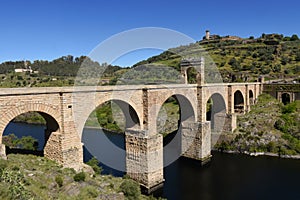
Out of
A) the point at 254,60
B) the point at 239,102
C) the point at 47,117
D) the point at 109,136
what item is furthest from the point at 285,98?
the point at 47,117

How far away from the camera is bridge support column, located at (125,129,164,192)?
15297 millimetres

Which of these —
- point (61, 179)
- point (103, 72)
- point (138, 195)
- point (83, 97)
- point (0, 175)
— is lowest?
point (138, 195)

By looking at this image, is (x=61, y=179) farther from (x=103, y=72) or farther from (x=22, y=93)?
(x=103, y=72)

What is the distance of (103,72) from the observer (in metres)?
64.6

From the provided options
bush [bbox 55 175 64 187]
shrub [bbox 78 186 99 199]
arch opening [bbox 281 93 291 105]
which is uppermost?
arch opening [bbox 281 93 291 105]

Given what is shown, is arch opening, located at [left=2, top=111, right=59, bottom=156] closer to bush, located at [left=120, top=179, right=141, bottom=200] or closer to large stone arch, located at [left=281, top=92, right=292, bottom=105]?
bush, located at [left=120, top=179, right=141, bottom=200]

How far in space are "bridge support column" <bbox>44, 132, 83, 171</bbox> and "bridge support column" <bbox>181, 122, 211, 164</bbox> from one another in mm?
11704

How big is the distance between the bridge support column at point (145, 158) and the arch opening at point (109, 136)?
2.99ft

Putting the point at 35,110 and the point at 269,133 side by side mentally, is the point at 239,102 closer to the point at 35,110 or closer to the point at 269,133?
the point at 269,133

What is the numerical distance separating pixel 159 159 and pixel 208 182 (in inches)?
170

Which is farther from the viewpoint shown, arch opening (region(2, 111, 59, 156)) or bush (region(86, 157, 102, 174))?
arch opening (region(2, 111, 59, 156))

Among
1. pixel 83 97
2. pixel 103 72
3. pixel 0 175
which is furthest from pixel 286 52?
pixel 0 175

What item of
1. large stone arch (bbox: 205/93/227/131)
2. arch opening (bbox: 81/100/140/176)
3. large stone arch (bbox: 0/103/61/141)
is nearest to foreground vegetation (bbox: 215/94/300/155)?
large stone arch (bbox: 205/93/227/131)

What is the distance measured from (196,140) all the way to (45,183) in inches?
581
